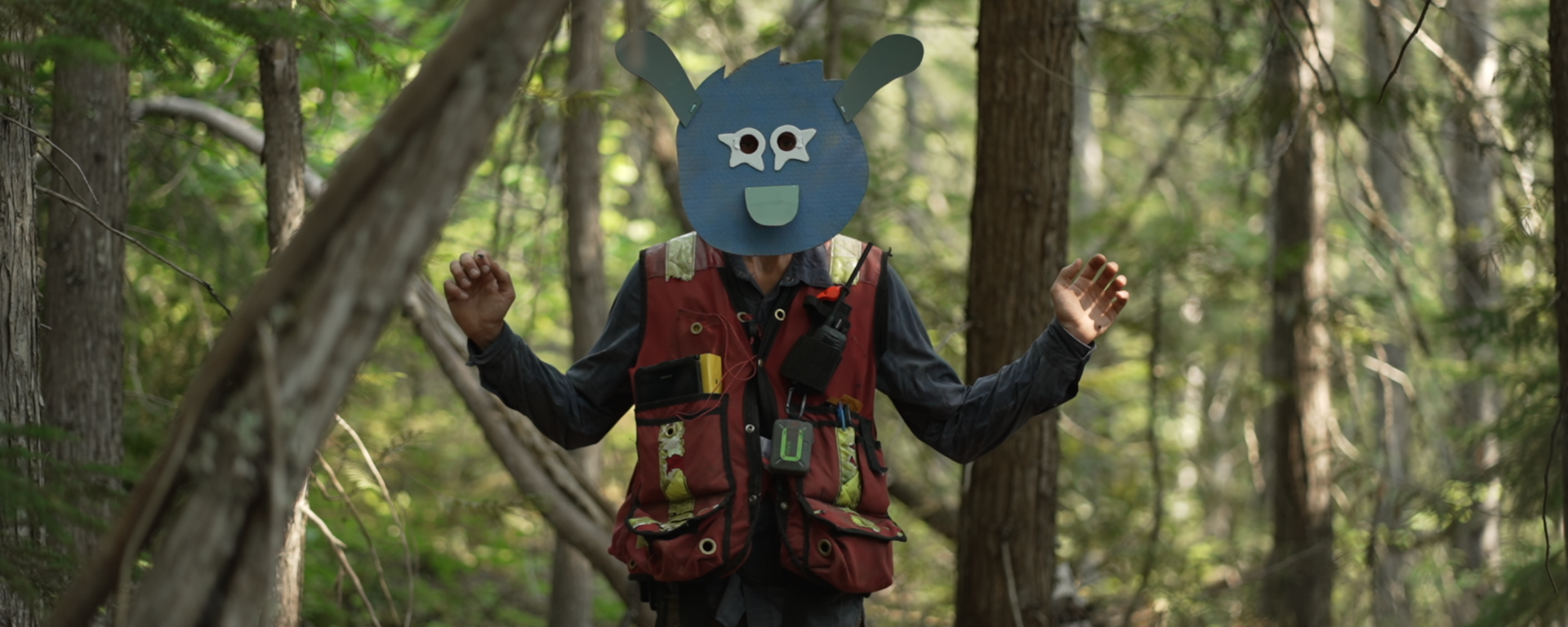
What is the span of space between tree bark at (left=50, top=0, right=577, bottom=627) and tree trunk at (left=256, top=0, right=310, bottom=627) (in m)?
2.00

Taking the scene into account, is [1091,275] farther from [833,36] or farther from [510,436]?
[833,36]

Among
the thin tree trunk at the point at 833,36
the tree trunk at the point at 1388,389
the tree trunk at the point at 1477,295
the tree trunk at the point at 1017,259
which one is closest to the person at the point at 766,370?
the tree trunk at the point at 1017,259

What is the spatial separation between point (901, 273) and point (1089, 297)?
476 cm

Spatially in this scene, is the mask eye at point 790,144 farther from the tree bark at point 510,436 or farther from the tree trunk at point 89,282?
the tree trunk at point 89,282

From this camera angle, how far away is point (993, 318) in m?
4.20

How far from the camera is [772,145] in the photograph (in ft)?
9.32

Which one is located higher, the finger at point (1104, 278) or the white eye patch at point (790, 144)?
the white eye patch at point (790, 144)

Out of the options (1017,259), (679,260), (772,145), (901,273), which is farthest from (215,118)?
(901,273)

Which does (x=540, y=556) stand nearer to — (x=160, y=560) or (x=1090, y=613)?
(x=1090, y=613)

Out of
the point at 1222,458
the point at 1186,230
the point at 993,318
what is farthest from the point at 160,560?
the point at 1222,458

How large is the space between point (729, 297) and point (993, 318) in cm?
167

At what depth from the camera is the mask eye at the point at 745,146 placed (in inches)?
111

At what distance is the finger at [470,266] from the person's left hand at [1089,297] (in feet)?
4.57

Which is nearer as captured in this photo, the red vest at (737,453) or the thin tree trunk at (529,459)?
the red vest at (737,453)
